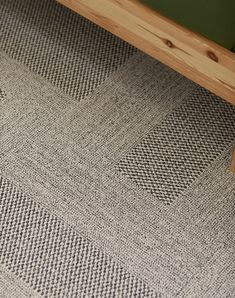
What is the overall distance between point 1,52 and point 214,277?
0.82 m

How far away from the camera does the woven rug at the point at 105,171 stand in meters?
1.42

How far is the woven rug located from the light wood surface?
20 centimetres

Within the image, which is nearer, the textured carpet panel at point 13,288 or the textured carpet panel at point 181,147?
the textured carpet panel at point 13,288

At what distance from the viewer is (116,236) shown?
1.47m

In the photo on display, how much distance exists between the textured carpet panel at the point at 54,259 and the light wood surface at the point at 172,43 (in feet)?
1.40

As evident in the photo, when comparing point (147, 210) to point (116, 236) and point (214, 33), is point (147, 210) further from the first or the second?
point (214, 33)

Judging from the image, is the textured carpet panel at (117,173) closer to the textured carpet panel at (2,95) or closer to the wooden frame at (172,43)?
the textured carpet panel at (2,95)

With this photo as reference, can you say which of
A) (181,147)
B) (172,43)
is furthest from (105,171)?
(172,43)

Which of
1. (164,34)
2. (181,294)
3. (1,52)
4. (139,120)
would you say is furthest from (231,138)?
(1,52)

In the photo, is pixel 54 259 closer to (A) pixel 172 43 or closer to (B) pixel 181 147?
(B) pixel 181 147

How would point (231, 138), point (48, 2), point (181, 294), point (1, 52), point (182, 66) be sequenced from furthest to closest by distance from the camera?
point (48, 2)
point (1, 52)
point (231, 138)
point (182, 66)
point (181, 294)

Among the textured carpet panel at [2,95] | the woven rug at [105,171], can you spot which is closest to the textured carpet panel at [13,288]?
the woven rug at [105,171]

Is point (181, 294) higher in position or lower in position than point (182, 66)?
lower

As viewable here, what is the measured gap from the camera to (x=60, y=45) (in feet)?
6.00
